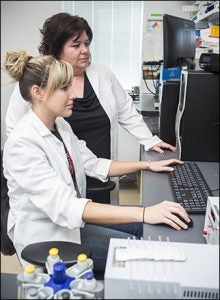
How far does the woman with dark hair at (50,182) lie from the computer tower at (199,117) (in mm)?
142

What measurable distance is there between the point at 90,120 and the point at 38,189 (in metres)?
0.68

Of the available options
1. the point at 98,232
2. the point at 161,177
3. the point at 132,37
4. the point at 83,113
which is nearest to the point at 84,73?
the point at 83,113

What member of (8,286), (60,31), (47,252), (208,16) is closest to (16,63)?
(60,31)

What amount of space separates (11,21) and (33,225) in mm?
1243

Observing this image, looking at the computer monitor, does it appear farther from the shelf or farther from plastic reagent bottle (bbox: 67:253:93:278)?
plastic reagent bottle (bbox: 67:253:93:278)

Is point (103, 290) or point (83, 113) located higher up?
point (83, 113)

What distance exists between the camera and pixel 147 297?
549mm

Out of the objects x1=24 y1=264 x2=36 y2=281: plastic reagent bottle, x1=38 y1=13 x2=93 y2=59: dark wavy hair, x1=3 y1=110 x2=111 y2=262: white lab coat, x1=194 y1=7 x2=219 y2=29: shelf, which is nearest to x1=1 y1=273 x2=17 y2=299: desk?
x1=24 y1=264 x2=36 y2=281: plastic reagent bottle

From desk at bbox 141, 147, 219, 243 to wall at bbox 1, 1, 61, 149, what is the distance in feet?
2.69

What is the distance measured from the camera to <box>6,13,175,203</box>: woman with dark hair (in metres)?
1.39

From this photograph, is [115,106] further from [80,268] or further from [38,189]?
[80,268]

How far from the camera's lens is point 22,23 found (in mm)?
1896

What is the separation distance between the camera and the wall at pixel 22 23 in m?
1.65

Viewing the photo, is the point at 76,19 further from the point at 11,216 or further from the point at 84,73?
the point at 11,216
